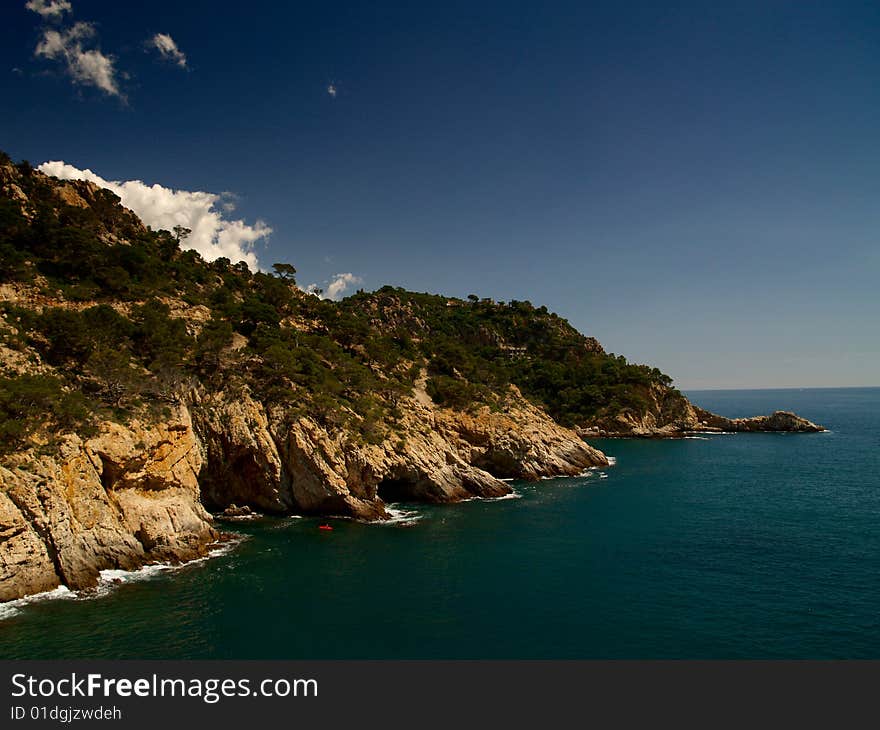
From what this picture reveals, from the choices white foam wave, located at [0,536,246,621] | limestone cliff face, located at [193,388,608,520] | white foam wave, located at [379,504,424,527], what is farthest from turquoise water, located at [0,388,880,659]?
limestone cliff face, located at [193,388,608,520]

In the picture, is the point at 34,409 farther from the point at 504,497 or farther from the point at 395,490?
the point at 504,497

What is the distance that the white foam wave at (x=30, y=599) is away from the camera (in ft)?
74.3

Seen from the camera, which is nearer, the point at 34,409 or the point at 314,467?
the point at 34,409

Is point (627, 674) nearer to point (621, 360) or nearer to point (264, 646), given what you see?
point (264, 646)

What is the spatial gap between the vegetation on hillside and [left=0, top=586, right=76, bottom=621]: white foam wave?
7953 millimetres

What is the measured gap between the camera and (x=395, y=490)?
49312 mm

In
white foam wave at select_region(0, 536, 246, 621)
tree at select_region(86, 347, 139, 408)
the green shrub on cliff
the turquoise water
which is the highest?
tree at select_region(86, 347, 139, 408)

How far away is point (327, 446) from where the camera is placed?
1695 inches

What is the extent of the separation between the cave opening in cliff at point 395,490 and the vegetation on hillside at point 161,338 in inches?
209

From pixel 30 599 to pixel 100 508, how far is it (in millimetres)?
5618

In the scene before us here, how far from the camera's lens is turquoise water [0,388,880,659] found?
67.4ft

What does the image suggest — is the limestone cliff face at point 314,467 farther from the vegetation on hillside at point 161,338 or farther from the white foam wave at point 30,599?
the white foam wave at point 30,599

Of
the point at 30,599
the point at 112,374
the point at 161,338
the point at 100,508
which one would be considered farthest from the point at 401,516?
the point at 161,338

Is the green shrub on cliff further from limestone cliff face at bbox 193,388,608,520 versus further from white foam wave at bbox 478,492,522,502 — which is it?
white foam wave at bbox 478,492,522,502
